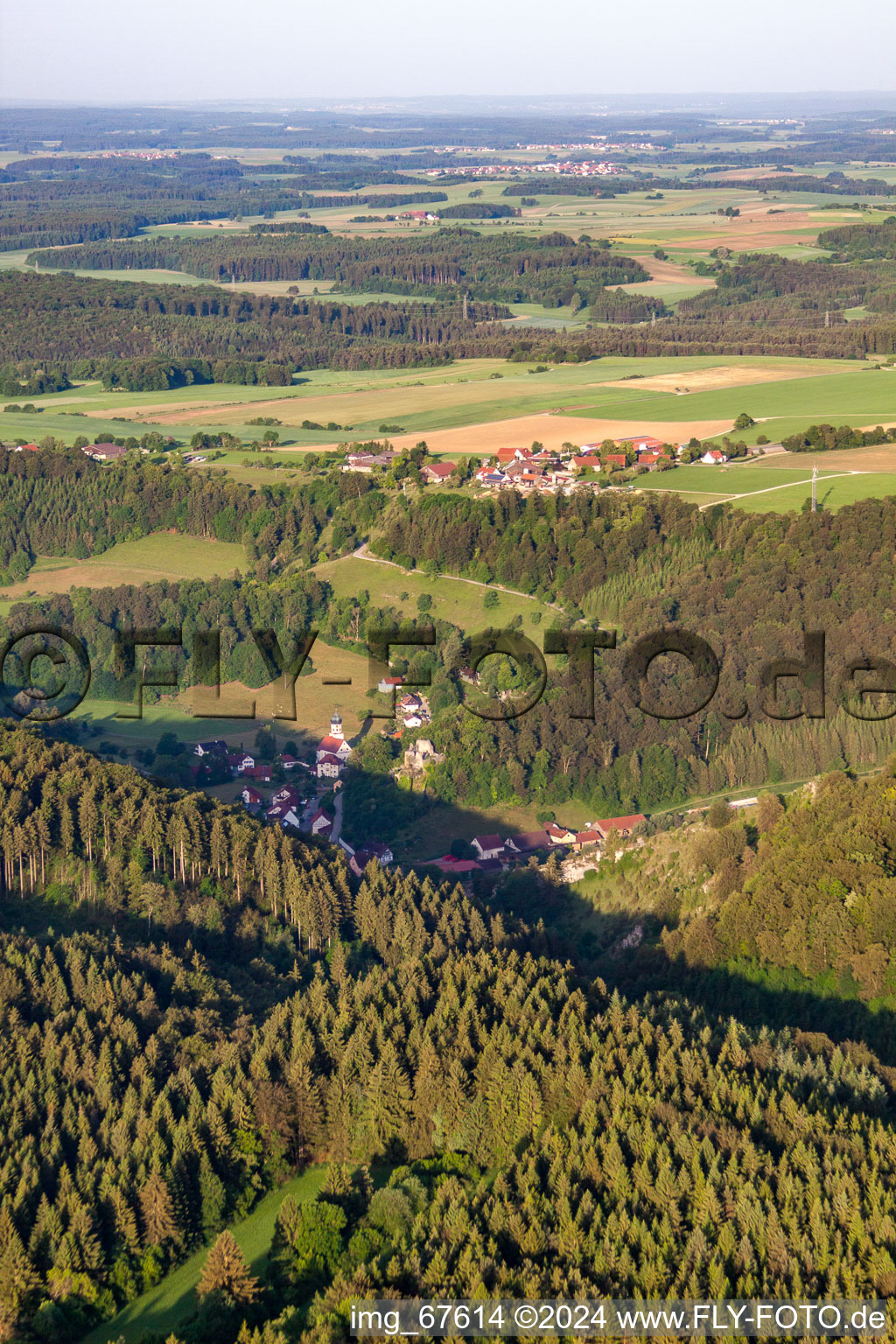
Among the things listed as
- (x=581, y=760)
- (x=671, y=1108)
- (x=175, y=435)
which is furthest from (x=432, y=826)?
(x=175, y=435)

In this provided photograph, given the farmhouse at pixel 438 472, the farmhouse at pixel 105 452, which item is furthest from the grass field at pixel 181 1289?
the farmhouse at pixel 105 452

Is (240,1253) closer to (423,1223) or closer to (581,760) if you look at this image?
(423,1223)

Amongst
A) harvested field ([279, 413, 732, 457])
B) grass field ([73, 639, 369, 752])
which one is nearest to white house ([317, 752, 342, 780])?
grass field ([73, 639, 369, 752])

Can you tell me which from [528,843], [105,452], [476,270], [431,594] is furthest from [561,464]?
[476,270]

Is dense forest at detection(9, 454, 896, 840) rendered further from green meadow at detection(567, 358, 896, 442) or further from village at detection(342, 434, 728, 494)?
green meadow at detection(567, 358, 896, 442)

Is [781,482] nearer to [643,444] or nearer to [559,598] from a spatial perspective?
[643,444]
